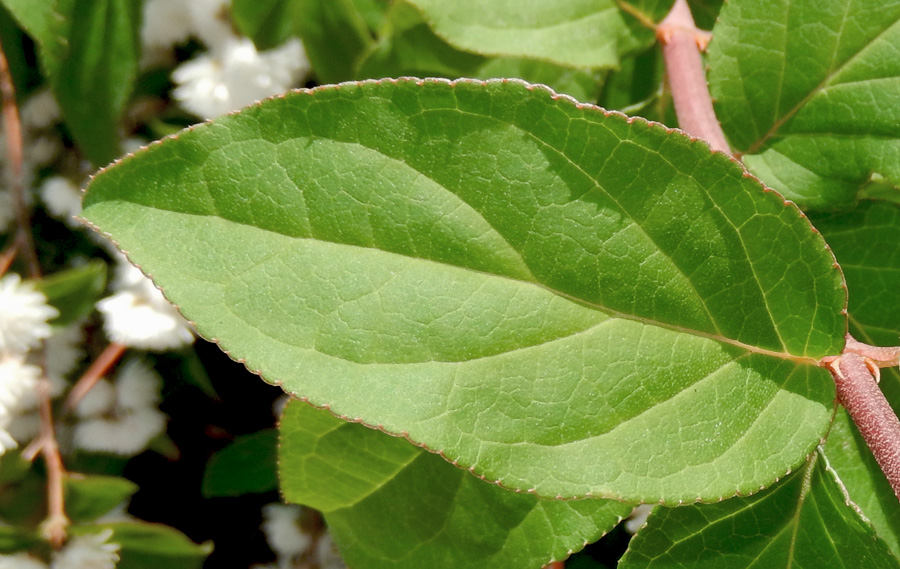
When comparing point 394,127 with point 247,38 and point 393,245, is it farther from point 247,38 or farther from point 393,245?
point 247,38

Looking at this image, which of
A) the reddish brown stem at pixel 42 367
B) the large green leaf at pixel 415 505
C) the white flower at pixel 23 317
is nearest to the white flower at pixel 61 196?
the reddish brown stem at pixel 42 367

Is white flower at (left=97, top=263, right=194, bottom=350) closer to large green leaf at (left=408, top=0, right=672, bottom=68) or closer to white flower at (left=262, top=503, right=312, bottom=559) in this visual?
white flower at (left=262, top=503, right=312, bottom=559)

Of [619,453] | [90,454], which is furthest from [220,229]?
[90,454]

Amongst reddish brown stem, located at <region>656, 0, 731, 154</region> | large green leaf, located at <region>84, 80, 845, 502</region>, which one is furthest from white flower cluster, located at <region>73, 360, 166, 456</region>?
reddish brown stem, located at <region>656, 0, 731, 154</region>

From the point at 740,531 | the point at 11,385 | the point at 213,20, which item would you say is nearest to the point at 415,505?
the point at 740,531

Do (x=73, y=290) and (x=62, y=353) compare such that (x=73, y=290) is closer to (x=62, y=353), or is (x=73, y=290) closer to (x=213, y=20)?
(x=62, y=353)

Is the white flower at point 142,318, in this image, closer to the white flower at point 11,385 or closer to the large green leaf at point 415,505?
the white flower at point 11,385
